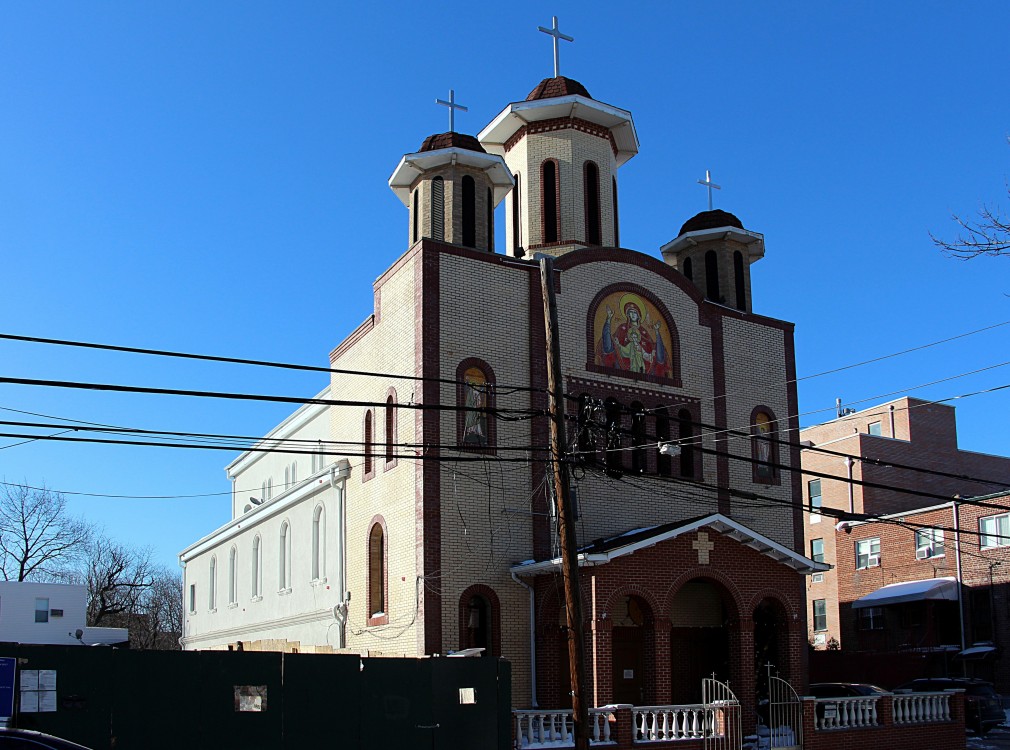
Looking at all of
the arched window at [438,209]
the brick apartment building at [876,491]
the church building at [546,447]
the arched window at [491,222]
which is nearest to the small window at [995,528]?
the brick apartment building at [876,491]

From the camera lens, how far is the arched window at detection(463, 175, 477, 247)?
2853 centimetres

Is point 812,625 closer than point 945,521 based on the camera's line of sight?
No

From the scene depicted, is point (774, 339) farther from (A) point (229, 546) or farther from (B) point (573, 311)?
(A) point (229, 546)

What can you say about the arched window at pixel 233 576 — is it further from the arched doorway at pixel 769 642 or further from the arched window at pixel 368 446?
the arched doorway at pixel 769 642

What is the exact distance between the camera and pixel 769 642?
89.4ft

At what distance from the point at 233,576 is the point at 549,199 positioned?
18.3 meters

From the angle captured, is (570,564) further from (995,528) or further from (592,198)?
(995,528)

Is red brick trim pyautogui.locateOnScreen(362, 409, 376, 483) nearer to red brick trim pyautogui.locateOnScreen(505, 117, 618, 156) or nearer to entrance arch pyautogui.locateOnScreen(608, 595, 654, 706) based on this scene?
entrance arch pyautogui.locateOnScreen(608, 595, 654, 706)

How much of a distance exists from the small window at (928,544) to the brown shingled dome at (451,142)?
23.0 meters

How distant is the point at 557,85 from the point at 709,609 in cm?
1418

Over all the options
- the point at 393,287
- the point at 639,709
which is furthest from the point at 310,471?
the point at 639,709

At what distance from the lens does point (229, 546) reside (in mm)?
40688

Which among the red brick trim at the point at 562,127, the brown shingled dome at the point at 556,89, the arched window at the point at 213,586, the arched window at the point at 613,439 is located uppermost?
the brown shingled dome at the point at 556,89

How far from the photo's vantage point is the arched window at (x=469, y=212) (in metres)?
28.5
